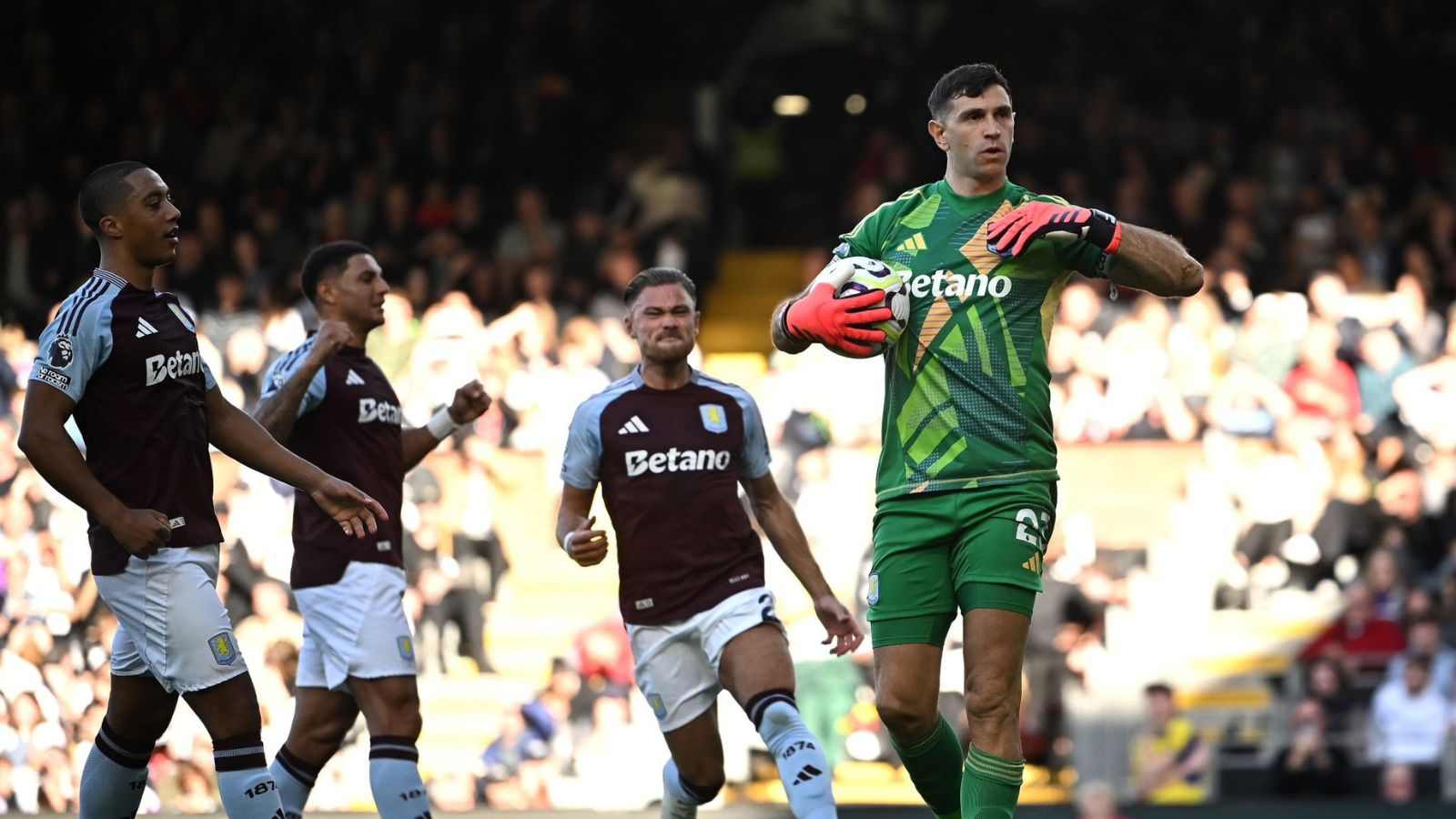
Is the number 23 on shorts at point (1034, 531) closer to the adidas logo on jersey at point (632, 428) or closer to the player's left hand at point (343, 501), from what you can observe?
the adidas logo on jersey at point (632, 428)

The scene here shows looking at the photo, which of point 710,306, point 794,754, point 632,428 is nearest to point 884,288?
point 632,428

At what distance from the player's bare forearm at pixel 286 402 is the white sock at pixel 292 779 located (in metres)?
1.20

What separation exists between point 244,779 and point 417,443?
205 centimetres

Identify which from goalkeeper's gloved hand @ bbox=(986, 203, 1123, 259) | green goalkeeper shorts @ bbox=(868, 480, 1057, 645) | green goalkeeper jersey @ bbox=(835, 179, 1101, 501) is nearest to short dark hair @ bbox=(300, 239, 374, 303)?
green goalkeeper jersey @ bbox=(835, 179, 1101, 501)

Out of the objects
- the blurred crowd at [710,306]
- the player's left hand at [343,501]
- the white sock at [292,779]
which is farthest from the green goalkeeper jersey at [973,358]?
the blurred crowd at [710,306]

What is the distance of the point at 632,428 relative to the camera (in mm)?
7422

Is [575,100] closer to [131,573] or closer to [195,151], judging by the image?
[195,151]

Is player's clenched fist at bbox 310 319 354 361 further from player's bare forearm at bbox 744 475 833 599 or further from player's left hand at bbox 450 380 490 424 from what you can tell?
player's bare forearm at bbox 744 475 833 599

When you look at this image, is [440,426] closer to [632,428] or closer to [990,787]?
[632,428]

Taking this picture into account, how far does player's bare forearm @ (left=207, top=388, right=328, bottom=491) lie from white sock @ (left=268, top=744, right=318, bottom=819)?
4.74ft

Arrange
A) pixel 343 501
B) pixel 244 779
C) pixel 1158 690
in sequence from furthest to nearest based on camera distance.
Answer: pixel 1158 690
pixel 343 501
pixel 244 779

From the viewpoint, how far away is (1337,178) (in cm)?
1553

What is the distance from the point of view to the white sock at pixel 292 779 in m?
7.55

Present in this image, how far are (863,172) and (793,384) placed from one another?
3.60 metres
